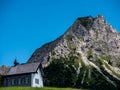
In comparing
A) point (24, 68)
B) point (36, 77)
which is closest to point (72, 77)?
point (36, 77)

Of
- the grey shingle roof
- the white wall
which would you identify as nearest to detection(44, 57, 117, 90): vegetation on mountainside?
the white wall

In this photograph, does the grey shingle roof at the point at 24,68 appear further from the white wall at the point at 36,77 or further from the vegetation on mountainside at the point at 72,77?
the vegetation on mountainside at the point at 72,77

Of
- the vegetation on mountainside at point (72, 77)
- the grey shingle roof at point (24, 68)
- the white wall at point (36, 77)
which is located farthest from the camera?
the vegetation on mountainside at point (72, 77)

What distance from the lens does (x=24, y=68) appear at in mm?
120875

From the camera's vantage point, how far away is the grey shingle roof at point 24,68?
11856 cm

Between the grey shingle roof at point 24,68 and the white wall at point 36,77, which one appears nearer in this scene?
the white wall at point 36,77

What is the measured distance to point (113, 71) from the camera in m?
179

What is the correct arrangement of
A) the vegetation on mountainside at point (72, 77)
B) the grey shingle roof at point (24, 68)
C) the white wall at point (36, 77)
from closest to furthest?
the white wall at point (36, 77)
the grey shingle roof at point (24, 68)
the vegetation on mountainside at point (72, 77)

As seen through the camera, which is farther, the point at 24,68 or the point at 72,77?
the point at 72,77

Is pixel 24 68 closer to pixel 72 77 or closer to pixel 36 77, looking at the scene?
pixel 36 77

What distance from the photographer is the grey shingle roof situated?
11856 cm

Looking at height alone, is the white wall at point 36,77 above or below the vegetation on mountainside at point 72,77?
below

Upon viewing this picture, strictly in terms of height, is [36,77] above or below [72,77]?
below

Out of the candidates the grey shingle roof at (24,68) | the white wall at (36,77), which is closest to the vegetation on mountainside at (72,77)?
the white wall at (36,77)
